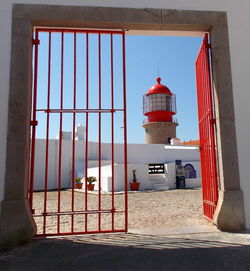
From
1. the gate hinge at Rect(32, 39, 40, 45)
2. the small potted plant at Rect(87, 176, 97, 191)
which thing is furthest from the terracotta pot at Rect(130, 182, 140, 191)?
the gate hinge at Rect(32, 39, 40, 45)

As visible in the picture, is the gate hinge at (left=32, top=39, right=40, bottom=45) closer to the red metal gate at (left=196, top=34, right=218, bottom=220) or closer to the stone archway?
the stone archway

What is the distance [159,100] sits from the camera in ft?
73.0

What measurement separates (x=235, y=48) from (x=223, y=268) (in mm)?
3234

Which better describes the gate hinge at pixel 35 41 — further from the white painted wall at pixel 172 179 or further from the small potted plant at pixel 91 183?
the white painted wall at pixel 172 179

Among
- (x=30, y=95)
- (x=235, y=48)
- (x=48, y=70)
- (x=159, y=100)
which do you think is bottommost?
(x=30, y=95)

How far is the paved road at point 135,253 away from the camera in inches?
100.0

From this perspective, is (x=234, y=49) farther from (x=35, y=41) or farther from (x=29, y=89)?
(x=29, y=89)

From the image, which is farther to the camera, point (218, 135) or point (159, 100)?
point (159, 100)

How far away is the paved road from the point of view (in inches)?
100.0

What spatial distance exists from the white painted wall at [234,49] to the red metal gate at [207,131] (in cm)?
38

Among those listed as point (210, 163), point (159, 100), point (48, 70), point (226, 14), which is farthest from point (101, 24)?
point (159, 100)

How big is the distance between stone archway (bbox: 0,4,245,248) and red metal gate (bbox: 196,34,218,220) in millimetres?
199

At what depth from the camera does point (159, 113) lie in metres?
22.5

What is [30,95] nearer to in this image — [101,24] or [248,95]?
[101,24]
